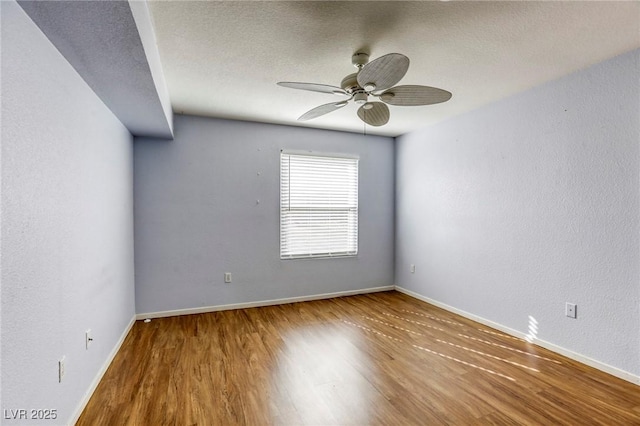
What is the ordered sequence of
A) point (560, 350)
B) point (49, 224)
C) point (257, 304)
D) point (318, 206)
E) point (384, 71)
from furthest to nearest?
point (318, 206), point (257, 304), point (560, 350), point (384, 71), point (49, 224)

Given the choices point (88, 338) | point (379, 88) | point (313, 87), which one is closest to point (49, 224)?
point (88, 338)

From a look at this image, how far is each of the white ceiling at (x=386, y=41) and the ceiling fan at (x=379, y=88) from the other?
0.87ft

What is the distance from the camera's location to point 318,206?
4305mm

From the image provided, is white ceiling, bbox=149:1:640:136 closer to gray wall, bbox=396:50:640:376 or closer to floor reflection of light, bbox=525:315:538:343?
gray wall, bbox=396:50:640:376

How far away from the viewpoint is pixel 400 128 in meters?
4.30

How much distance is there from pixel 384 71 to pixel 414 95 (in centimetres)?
46

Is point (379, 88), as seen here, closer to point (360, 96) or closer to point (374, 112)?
point (360, 96)

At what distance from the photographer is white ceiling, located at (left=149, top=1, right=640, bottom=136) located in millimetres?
1755

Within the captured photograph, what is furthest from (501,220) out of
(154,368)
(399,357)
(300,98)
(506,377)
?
(154,368)

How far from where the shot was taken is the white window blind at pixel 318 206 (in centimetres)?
413

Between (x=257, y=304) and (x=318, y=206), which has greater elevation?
(x=318, y=206)

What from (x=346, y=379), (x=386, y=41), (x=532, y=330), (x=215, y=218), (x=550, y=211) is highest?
(x=386, y=41)

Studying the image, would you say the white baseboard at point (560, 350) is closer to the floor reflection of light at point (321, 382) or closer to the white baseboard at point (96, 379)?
the floor reflection of light at point (321, 382)

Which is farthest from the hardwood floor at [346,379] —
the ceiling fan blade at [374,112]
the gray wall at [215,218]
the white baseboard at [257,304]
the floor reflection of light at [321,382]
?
the ceiling fan blade at [374,112]
